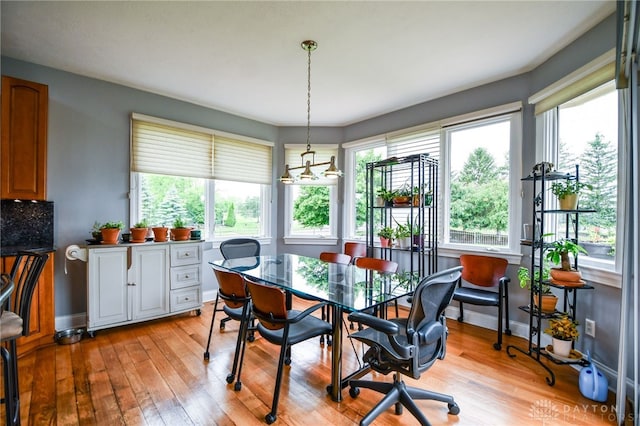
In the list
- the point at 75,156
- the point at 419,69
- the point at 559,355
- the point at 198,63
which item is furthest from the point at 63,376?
the point at 419,69

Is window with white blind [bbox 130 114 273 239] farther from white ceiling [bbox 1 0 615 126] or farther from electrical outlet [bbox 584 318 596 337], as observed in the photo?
electrical outlet [bbox 584 318 596 337]

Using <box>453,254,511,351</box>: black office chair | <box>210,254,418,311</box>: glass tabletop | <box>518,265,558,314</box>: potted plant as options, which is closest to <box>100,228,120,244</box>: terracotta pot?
<box>210,254,418,311</box>: glass tabletop

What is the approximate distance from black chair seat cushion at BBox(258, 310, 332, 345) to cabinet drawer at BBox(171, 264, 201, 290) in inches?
67.2

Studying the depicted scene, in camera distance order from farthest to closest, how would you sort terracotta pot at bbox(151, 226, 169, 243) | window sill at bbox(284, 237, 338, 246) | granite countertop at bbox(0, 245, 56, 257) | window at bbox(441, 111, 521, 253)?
window sill at bbox(284, 237, 338, 246), terracotta pot at bbox(151, 226, 169, 243), window at bbox(441, 111, 521, 253), granite countertop at bbox(0, 245, 56, 257)

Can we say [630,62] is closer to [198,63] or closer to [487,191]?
[487,191]

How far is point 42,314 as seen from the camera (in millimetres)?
2537

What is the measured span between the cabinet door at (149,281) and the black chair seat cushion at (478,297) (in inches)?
120

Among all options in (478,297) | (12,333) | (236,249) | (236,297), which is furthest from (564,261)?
(12,333)

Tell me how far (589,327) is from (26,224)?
4.95 metres

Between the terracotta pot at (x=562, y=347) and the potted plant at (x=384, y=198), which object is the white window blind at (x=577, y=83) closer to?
the potted plant at (x=384, y=198)

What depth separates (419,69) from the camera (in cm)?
285

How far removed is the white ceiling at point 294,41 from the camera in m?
2.02

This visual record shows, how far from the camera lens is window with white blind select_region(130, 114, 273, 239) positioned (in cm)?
342

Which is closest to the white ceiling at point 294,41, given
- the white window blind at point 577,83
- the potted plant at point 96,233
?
the white window blind at point 577,83
